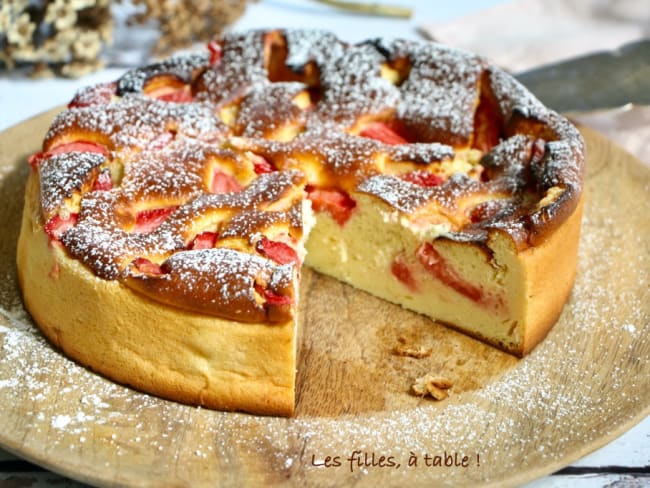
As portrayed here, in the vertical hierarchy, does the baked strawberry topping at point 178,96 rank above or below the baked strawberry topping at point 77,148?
below

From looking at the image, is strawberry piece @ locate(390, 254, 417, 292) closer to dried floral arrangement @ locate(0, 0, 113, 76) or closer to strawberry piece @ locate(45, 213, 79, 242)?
strawberry piece @ locate(45, 213, 79, 242)

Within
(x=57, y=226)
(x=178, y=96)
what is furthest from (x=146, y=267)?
(x=178, y=96)

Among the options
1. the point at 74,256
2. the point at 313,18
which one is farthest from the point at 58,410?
the point at 313,18

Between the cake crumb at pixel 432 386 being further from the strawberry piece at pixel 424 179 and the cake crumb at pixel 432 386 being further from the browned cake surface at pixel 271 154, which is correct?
the strawberry piece at pixel 424 179

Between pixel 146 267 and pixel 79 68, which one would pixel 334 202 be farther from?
pixel 79 68

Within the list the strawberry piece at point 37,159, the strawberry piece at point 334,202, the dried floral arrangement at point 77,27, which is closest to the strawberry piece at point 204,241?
the strawberry piece at point 334,202

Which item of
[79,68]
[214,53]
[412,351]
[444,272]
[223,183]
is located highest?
[214,53]
